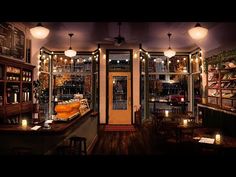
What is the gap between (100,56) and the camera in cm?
949

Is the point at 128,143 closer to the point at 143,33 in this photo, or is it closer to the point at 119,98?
the point at 119,98

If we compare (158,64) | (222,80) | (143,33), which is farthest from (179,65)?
(143,33)

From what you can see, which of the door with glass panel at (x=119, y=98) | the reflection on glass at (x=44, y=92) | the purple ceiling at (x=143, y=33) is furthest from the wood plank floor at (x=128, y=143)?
the reflection on glass at (x=44, y=92)

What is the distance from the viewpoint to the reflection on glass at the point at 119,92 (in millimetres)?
9547

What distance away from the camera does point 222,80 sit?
7.00m

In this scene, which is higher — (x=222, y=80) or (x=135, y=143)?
(x=222, y=80)

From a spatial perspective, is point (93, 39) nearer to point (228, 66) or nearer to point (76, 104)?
point (76, 104)

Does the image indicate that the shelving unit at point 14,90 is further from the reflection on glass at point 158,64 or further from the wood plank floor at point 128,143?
the reflection on glass at point 158,64

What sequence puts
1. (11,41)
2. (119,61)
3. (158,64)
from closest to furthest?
(11,41) < (119,61) < (158,64)

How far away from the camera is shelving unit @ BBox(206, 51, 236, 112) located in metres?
6.39

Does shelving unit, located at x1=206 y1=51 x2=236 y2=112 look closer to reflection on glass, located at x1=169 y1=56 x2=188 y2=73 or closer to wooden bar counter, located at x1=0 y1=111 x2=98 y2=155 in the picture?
reflection on glass, located at x1=169 y1=56 x2=188 y2=73

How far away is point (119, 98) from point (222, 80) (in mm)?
4166
